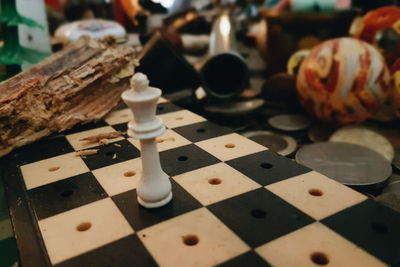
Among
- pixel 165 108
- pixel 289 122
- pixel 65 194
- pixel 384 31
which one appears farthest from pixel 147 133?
pixel 384 31

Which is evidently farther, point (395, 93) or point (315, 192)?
point (395, 93)

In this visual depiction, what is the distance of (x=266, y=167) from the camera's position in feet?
2.97

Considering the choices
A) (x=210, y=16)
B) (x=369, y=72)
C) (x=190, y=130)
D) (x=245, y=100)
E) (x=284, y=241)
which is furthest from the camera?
(x=210, y=16)

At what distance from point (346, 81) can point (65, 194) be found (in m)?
1.27

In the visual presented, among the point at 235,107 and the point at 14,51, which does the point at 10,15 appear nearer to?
the point at 14,51

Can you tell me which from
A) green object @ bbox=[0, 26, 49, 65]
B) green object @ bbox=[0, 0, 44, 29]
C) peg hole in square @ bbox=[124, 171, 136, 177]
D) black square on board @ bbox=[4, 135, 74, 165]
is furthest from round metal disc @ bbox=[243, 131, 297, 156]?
green object @ bbox=[0, 0, 44, 29]

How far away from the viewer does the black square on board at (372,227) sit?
601 millimetres

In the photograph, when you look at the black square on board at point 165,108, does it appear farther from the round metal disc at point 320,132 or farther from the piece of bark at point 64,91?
the round metal disc at point 320,132

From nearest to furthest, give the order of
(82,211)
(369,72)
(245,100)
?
1. (82,211)
2. (369,72)
3. (245,100)

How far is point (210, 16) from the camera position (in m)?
4.36

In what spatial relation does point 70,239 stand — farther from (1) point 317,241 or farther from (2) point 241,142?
(2) point 241,142

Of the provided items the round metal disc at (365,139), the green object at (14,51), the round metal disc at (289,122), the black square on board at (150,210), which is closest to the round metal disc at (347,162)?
the round metal disc at (365,139)

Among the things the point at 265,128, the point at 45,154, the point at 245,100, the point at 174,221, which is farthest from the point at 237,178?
the point at 245,100

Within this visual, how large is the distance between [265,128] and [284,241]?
1159mm
